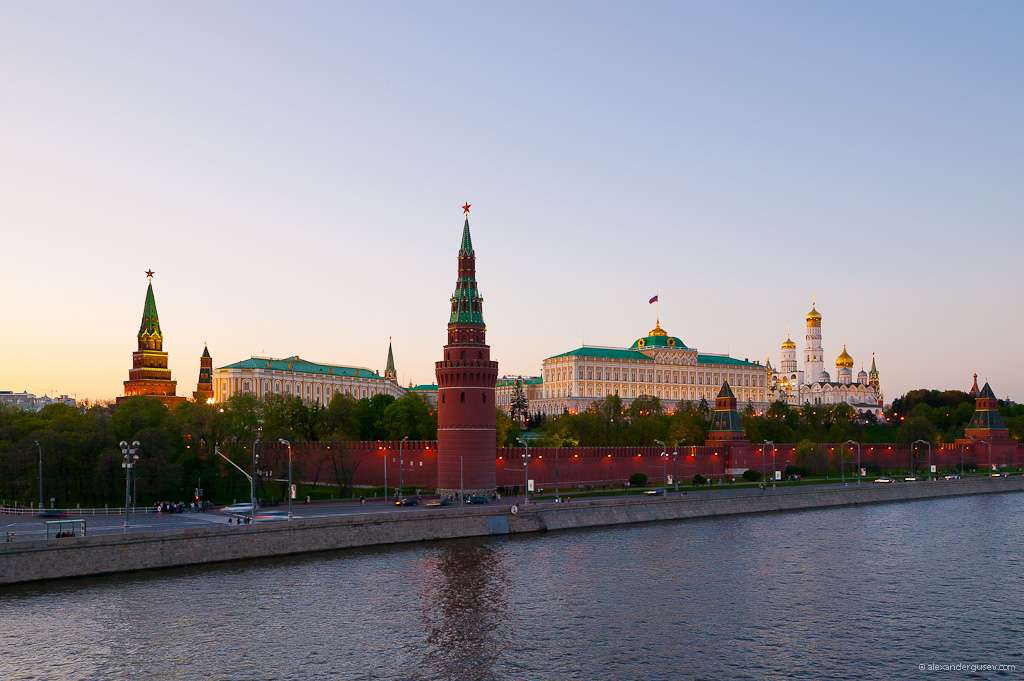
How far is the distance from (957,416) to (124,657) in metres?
181

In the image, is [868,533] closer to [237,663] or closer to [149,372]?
[237,663]

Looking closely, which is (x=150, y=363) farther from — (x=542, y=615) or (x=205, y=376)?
(x=542, y=615)

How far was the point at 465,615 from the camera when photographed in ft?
142

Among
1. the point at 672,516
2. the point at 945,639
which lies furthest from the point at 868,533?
the point at 945,639

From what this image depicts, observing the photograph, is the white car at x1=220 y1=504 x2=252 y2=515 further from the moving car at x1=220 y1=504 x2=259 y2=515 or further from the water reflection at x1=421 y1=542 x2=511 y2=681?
the water reflection at x1=421 y1=542 x2=511 y2=681

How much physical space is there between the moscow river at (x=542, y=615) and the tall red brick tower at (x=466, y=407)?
747 inches

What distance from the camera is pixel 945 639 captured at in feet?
130

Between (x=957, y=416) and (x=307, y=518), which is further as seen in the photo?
(x=957, y=416)

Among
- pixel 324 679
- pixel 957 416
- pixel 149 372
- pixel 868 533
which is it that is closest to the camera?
pixel 324 679

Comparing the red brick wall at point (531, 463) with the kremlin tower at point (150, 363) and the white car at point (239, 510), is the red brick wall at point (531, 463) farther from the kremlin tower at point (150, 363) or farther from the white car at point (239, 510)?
the kremlin tower at point (150, 363)

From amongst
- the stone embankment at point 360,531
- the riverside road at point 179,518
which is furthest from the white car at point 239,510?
the stone embankment at point 360,531

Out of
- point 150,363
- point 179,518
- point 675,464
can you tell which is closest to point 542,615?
point 179,518

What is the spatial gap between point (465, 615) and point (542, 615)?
3.35 metres

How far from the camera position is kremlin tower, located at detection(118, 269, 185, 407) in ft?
489
